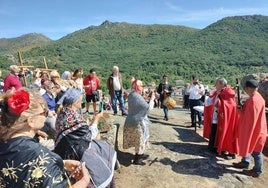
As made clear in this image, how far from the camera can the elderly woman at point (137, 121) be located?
6.76m

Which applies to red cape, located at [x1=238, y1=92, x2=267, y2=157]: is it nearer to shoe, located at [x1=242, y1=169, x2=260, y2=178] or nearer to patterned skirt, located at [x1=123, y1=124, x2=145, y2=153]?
shoe, located at [x1=242, y1=169, x2=260, y2=178]

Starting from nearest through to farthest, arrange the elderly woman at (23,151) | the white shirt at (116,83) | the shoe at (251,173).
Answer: the elderly woman at (23,151)
the shoe at (251,173)
the white shirt at (116,83)

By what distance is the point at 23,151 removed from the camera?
7.60 ft

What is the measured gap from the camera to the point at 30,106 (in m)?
2.50

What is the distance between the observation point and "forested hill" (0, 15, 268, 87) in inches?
3605

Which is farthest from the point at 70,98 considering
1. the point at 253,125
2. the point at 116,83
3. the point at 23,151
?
the point at 116,83

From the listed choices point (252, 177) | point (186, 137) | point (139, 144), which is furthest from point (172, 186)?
point (186, 137)

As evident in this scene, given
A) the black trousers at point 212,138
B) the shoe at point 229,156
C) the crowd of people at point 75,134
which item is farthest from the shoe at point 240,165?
the black trousers at point 212,138

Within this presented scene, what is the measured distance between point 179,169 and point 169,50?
115 metres

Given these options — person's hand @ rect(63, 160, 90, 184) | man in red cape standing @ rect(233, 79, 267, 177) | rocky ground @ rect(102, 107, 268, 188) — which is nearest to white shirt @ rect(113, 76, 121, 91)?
rocky ground @ rect(102, 107, 268, 188)

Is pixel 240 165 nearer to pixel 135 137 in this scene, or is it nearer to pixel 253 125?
pixel 253 125

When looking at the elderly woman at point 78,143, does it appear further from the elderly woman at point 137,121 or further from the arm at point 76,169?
the elderly woman at point 137,121

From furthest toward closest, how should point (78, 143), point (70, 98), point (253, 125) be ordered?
point (253, 125) < point (70, 98) < point (78, 143)

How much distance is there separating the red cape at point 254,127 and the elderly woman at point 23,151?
502 cm
